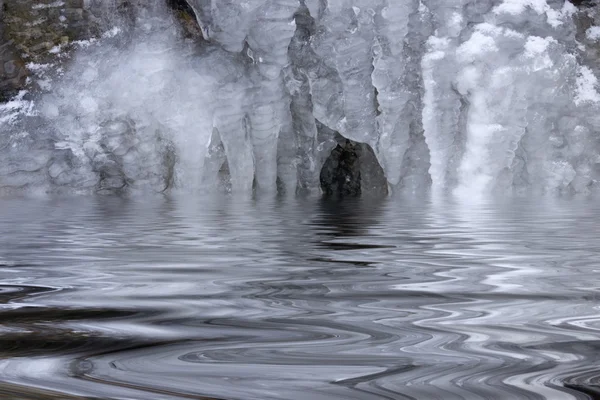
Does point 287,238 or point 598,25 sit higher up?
point 598,25

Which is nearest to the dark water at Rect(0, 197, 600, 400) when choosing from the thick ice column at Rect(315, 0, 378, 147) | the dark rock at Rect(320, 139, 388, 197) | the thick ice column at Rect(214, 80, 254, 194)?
the thick ice column at Rect(315, 0, 378, 147)

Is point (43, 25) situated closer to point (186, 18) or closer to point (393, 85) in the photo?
point (186, 18)

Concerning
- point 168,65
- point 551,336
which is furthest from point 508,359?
point 168,65

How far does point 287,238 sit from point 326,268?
170 centimetres

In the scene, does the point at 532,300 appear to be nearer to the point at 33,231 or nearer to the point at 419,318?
the point at 419,318

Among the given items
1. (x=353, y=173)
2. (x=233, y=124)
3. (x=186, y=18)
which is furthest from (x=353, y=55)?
(x=353, y=173)

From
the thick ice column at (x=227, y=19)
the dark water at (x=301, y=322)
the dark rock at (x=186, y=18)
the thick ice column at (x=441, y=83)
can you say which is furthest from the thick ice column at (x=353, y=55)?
the dark water at (x=301, y=322)

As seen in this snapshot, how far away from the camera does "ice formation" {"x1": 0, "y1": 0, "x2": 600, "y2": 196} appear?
1271 centimetres

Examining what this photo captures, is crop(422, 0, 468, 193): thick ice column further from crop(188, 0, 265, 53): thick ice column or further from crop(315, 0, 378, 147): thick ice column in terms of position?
crop(188, 0, 265, 53): thick ice column

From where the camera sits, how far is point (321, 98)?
13.8 metres

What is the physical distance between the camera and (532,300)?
2129 mm

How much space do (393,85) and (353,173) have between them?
409 centimetres

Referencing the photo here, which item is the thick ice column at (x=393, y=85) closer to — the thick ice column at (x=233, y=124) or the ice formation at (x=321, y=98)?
the ice formation at (x=321, y=98)

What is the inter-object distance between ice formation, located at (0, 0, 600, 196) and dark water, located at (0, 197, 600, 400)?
9129 millimetres
